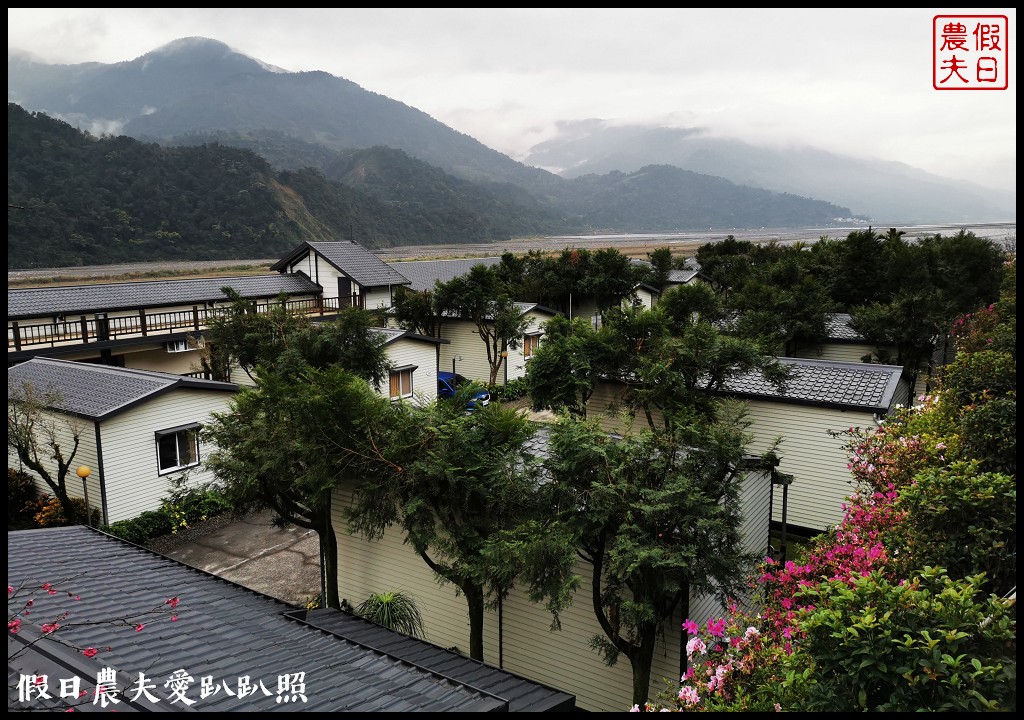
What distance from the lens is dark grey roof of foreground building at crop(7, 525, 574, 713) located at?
15.7 feet

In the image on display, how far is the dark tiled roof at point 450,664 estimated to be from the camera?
6005 mm

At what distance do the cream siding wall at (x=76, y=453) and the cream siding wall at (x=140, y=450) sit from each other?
1.09 feet

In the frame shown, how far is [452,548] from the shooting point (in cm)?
852

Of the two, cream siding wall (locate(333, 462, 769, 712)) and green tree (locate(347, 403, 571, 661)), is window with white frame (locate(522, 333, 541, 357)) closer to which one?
cream siding wall (locate(333, 462, 769, 712))

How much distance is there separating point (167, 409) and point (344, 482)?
27.2 feet

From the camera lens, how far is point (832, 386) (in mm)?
15250

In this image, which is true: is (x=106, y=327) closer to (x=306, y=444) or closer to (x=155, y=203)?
(x=306, y=444)

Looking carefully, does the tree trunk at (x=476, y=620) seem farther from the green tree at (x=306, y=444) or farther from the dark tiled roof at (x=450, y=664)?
the green tree at (x=306, y=444)

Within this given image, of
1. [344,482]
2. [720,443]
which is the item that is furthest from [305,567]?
[720,443]

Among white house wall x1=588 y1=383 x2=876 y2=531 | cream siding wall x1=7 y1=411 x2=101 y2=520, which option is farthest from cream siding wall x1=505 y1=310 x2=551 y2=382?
Result: cream siding wall x1=7 y1=411 x2=101 y2=520

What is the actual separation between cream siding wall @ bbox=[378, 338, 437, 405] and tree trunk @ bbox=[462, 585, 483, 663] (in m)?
14.7

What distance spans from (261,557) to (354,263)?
25181mm

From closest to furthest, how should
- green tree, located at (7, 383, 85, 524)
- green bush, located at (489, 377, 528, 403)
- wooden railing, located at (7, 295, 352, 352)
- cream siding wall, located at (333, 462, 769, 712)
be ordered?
1. cream siding wall, located at (333, 462, 769, 712)
2. green tree, located at (7, 383, 85, 524)
3. wooden railing, located at (7, 295, 352, 352)
4. green bush, located at (489, 377, 528, 403)

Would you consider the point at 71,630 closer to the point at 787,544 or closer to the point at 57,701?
the point at 57,701
